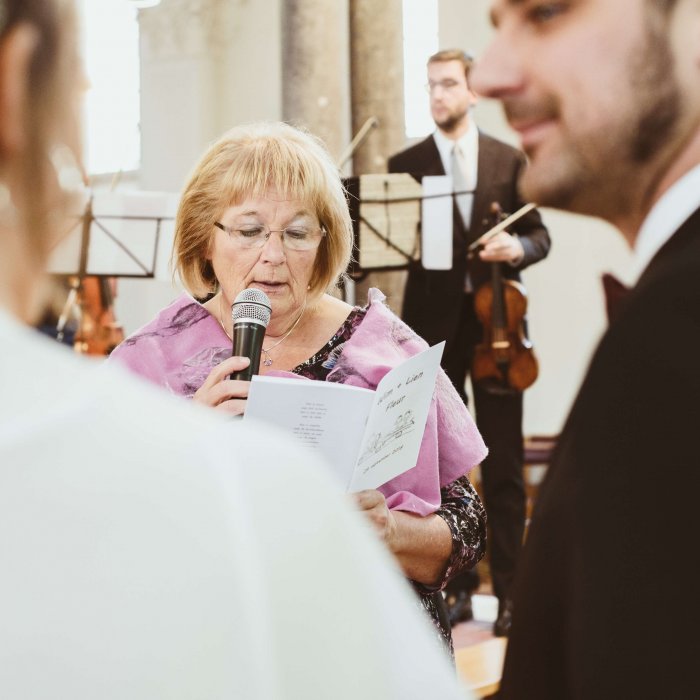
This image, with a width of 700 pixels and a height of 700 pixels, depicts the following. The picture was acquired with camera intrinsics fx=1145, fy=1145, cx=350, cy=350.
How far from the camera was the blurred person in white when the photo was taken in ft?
1.96

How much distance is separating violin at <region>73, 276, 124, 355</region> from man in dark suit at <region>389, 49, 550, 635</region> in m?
2.52

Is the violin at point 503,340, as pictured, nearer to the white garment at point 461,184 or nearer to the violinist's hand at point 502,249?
the violinist's hand at point 502,249

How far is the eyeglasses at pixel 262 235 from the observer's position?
2529mm

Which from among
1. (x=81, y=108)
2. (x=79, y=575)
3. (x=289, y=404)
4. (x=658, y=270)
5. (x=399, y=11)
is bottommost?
(x=289, y=404)

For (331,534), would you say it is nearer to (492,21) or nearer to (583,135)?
(583,135)

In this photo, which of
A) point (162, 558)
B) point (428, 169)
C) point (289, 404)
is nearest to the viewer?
point (162, 558)

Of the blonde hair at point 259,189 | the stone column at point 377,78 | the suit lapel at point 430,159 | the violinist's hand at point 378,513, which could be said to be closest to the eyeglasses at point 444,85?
the suit lapel at point 430,159

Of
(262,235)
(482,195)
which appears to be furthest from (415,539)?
(482,195)

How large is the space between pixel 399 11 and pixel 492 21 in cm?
641

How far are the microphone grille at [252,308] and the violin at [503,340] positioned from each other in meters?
2.86

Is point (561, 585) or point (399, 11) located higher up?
point (399, 11)

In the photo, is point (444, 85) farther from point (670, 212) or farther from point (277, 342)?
point (670, 212)

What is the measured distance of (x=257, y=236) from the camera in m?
2.53

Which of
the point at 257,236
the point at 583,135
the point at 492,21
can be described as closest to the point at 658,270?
the point at 583,135
